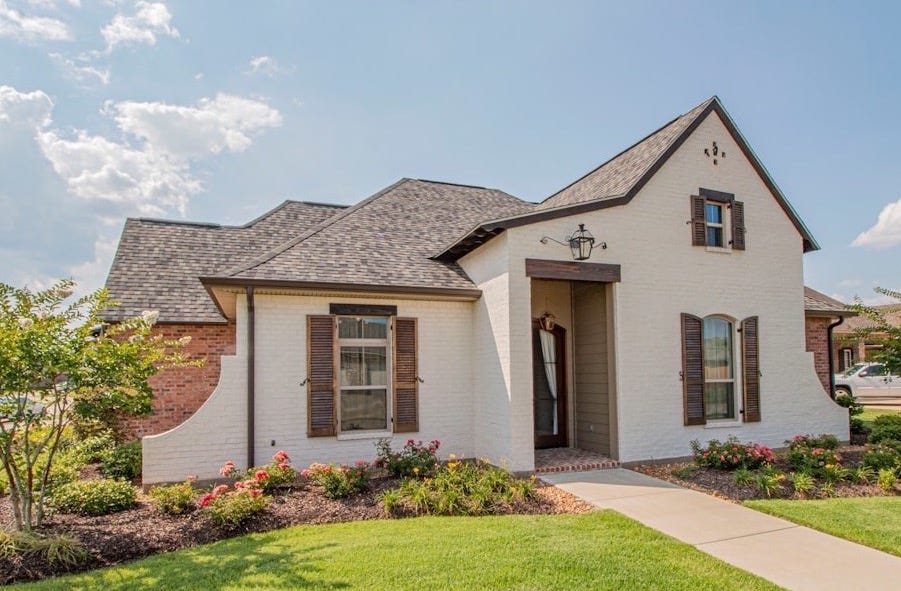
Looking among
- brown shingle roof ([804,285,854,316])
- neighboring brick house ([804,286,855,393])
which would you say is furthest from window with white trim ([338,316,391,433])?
neighboring brick house ([804,286,855,393])

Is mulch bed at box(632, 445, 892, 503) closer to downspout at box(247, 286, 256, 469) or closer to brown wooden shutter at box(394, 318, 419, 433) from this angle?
brown wooden shutter at box(394, 318, 419, 433)

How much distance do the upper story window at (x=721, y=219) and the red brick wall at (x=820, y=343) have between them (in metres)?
4.60

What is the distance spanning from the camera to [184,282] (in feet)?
35.5

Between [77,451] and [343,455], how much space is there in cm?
366

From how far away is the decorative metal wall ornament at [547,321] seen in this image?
10258mm

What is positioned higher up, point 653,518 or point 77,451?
point 77,451

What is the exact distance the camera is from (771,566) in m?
4.72

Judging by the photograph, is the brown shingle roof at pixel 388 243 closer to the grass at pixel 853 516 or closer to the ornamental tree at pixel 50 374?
the ornamental tree at pixel 50 374

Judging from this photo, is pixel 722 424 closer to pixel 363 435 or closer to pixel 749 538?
pixel 749 538

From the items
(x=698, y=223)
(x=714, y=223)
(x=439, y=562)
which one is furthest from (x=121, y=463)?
(x=714, y=223)

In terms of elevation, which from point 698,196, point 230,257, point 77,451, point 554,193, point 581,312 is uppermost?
point 554,193

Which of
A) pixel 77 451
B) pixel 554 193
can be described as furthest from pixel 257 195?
pixel 77 451

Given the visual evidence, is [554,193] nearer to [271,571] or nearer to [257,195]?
[257,195]

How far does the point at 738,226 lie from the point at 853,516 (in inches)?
223
